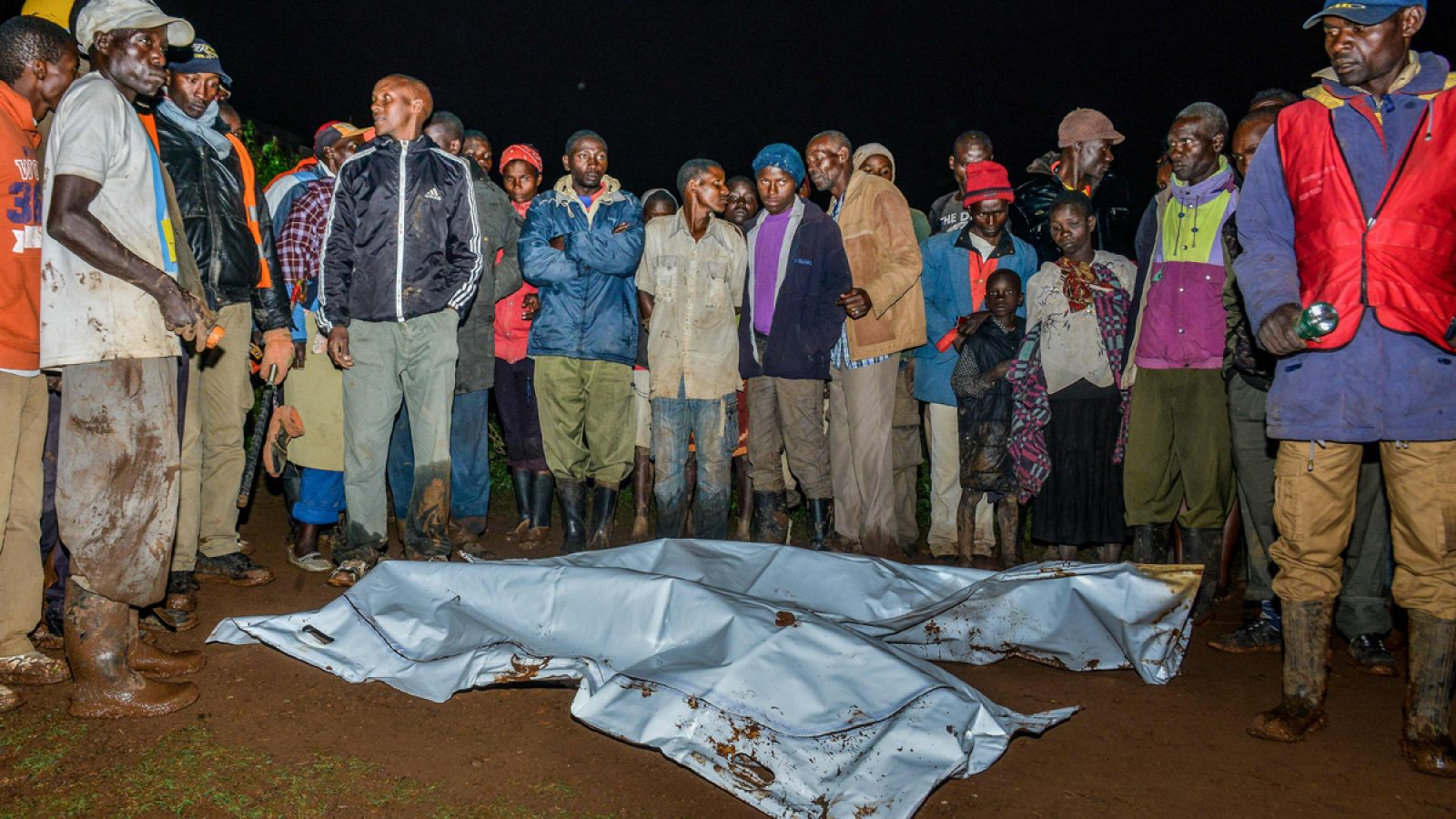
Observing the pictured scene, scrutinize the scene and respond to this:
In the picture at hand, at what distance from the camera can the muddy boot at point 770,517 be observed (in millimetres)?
5762

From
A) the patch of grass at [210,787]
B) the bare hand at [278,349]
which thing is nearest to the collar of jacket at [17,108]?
the bare hand at [278,349]

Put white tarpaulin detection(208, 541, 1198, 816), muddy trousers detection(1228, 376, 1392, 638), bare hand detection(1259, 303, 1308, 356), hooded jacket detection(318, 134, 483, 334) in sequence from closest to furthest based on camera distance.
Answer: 1. white tarpaulin detection(208, 541, 1198, 816)
2. bare hand detection(1259, 303, 1308, 356)
3. muddy trousers detection(1228, 376, 1392, 638)
4. hooded jacket detection(318, 134, 483, 334)

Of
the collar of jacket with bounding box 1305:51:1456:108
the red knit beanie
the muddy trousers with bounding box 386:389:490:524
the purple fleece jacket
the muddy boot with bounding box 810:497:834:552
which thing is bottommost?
the muddy boot with bounding box 810:497:834:552

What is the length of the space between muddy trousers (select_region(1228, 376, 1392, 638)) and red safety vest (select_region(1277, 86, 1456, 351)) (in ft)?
2.91

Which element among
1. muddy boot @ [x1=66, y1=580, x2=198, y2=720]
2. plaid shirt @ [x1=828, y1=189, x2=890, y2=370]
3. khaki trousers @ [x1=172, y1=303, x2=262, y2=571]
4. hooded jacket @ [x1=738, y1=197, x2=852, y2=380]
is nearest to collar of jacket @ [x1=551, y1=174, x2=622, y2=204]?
hooded jacket @ [x1=738, y1=197, x2=852, y2=380]

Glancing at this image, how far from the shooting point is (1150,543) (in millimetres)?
5004

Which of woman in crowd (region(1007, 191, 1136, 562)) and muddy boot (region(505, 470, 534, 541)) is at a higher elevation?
woman in crowd (region(1007, 191, 1136, 562))

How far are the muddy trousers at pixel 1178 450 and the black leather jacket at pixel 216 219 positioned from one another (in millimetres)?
4217

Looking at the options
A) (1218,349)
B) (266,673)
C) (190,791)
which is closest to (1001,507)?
(1218,349)

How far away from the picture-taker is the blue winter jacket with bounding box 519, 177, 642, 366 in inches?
218

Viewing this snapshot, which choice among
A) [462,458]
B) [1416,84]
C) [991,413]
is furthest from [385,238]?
[1416,84]

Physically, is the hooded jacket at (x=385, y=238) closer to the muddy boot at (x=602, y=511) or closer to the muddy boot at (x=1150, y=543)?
the muddy boot at (x=602, y=511)

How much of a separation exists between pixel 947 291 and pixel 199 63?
4037mm

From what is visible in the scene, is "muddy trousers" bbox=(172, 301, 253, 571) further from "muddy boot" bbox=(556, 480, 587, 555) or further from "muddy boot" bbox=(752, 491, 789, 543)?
"muddy boot" bbox=(752, 491, 789, 543)
